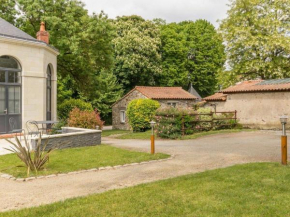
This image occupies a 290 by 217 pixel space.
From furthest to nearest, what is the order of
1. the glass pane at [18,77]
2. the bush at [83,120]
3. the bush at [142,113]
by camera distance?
the bush at [142,113]
the bush at [83,120]
the glass pane at [18,77]

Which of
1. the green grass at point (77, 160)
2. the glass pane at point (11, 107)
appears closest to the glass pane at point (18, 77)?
the glass pane at point (11, 107)

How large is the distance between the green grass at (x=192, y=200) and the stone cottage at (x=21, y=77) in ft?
34.1

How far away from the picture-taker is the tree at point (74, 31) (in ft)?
68.1

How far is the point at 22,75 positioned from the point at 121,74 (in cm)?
2207

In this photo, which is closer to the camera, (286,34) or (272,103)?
(272,103)

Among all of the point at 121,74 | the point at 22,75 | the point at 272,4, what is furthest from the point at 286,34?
the point at 22,75

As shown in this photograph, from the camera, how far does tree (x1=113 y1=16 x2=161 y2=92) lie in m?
34.9

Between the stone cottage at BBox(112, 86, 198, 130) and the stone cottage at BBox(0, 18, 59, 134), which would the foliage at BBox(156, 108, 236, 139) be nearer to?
the stone cottage at BBox(0, 18, 59, 134)

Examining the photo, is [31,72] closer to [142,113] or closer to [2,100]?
[2,100]

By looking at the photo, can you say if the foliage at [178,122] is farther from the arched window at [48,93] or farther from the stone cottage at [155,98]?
the stone cottage at [155,98]

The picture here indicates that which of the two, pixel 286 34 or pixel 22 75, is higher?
pixel 286 34

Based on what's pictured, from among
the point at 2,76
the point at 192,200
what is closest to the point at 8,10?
the point at 2,76

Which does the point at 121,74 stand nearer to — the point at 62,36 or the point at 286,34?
the point at 62,36

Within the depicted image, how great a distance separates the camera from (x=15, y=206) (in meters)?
4.96
